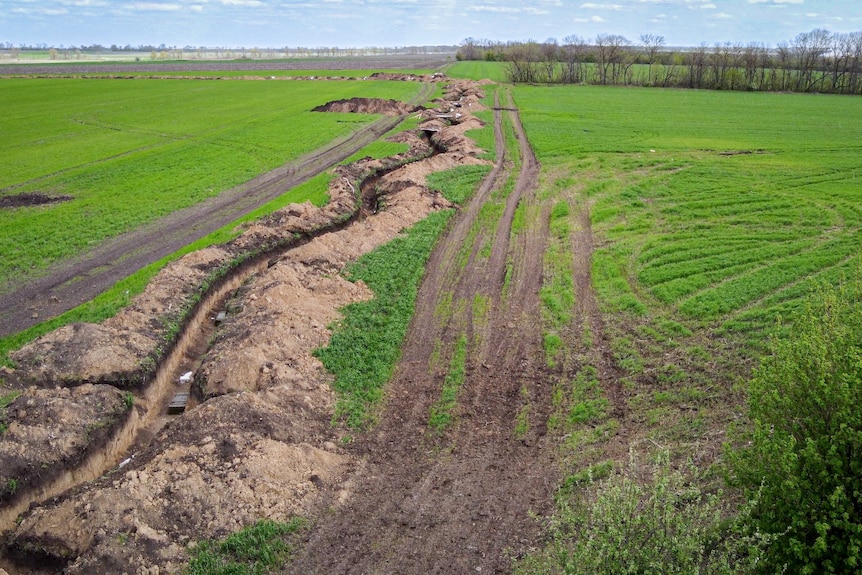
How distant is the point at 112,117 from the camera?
6575cm

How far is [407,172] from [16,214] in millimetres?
22060

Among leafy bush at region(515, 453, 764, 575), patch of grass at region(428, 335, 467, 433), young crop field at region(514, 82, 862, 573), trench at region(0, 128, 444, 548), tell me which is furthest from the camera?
patch of grass at region(428, 335, 467, 433)

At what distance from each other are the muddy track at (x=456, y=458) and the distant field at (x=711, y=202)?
5380 millimetres

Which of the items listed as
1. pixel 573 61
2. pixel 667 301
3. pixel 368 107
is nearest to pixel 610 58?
pixel 573 61

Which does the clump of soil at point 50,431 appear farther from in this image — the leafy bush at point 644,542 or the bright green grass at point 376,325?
the leafy bush at point 644,542

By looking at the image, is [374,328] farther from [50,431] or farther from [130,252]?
[130,252]

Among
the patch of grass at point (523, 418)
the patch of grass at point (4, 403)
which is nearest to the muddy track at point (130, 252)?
the patch of grass at point (4, 403)

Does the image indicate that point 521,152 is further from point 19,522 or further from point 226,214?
point 19,522

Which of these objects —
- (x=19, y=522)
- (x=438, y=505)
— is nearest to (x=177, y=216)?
(x=19, y=522)

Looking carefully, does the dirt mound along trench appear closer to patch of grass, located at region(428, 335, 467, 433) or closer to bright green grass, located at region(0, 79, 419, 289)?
patch of grass, located at region(428, 335, 467, 433)

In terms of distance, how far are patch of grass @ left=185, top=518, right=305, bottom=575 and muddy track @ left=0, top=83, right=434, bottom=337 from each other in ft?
45.8

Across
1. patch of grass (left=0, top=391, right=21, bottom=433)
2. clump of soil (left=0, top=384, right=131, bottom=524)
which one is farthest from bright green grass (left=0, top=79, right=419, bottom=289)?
clump of soil (left=0, top=384, right=131, bottom=524)

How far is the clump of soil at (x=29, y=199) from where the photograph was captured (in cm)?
3394

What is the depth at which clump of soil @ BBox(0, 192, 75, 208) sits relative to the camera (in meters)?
33.9
